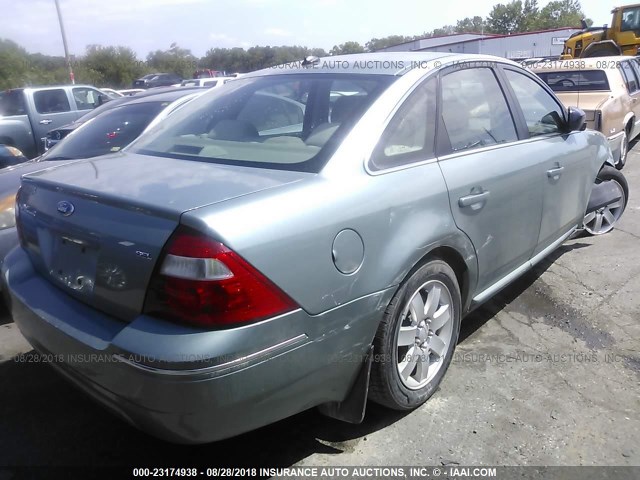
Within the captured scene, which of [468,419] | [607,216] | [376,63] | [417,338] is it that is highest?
[376,63]

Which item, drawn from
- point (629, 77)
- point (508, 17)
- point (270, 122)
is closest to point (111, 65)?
point (629, 77)

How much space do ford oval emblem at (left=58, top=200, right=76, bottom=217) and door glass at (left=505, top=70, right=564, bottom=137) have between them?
2743mm

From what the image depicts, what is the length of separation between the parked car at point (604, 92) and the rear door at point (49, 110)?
9.35 m

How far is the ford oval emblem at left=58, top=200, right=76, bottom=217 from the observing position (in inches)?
91.4

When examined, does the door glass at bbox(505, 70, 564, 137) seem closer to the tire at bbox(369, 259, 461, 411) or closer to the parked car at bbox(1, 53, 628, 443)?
the parked car at bbox(1, 53, 628, 443)

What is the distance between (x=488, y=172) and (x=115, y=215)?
1.93 meters

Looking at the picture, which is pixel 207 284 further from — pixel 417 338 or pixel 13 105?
pixel 13 105

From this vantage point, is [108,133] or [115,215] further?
[108,133]

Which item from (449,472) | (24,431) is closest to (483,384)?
(449,472)

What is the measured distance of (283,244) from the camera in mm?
2016

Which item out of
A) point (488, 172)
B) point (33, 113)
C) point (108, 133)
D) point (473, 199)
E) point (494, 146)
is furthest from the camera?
point (33, 113)

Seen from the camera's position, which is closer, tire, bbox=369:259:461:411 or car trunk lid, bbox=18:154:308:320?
car trunk lid, bbox=18:154:308:320

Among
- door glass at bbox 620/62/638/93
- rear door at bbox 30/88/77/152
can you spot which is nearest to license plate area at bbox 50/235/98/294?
door glass at bbox 620/62/638/93

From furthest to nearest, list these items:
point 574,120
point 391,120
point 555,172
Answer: point 574,120
point 555,172
point 391,120
